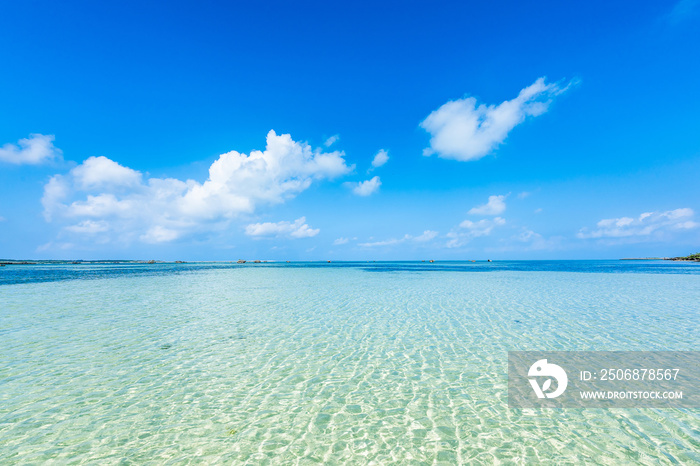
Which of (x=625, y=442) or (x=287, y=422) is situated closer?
(x=625, y=442)

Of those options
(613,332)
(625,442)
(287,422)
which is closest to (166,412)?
(287,422)

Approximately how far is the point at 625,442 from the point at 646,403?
8.73 ft

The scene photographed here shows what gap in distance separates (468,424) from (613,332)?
12821 millimetres

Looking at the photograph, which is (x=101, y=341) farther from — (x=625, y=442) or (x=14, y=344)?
(x=625, y=442)

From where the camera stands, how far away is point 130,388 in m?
9.12

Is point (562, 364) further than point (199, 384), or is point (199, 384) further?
point (562, 364)

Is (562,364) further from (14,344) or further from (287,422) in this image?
(14,344)

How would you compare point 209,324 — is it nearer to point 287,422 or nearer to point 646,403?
Answer: point 287,422

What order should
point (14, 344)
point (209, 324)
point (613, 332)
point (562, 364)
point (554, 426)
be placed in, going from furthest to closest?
point (209, 324), point (613, 332), point (14, 344), point (562, 364), point (554, 426)

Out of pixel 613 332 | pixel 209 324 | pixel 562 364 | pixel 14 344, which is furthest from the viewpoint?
pixel 209 324

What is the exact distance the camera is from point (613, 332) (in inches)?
600

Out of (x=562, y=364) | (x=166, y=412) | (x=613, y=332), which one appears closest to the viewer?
(x=166, y=412)

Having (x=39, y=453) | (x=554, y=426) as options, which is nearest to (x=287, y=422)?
(x=39, y=453)

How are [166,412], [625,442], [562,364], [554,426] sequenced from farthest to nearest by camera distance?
[562,364] → [166,412] → [554,426] → [625,442]
